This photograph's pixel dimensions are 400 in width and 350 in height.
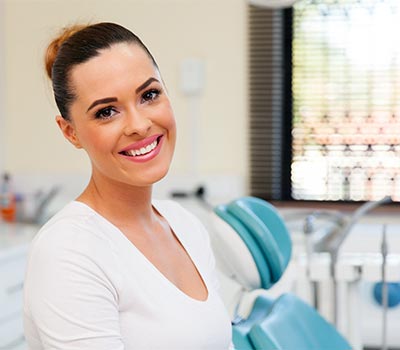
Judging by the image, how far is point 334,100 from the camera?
2.99 m

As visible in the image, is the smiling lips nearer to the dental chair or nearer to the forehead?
the forehead

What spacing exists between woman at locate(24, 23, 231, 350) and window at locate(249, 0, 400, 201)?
194 cm

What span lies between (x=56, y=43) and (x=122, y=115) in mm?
167

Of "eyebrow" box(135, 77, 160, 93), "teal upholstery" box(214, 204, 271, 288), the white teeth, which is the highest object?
"eyebrow" box(135, 77, 160, 93)

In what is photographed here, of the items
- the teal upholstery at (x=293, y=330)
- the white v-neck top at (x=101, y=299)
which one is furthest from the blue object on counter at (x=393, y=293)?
the white v-neck top at (x=101, y=299)

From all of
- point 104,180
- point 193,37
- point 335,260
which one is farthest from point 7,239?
point 104,180

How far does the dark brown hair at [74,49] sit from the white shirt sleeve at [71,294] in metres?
0.20

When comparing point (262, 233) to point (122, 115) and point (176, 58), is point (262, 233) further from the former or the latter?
point (176, 58)

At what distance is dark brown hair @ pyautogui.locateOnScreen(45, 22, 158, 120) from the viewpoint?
3.47 ft

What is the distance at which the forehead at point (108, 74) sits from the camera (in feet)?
3.41

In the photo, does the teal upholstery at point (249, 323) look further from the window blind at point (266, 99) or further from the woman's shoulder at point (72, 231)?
the window blind at point (266, 99)

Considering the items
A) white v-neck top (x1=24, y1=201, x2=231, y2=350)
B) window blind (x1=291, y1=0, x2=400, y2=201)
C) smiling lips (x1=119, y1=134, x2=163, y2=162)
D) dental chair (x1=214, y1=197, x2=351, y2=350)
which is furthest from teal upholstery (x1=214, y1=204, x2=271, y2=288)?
window blind (x1=291, y1=0, x2=400, y2=201)

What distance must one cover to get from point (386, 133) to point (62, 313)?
7.30ft

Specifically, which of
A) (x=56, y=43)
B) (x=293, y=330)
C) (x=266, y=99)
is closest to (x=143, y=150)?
(x=56, y=43)
